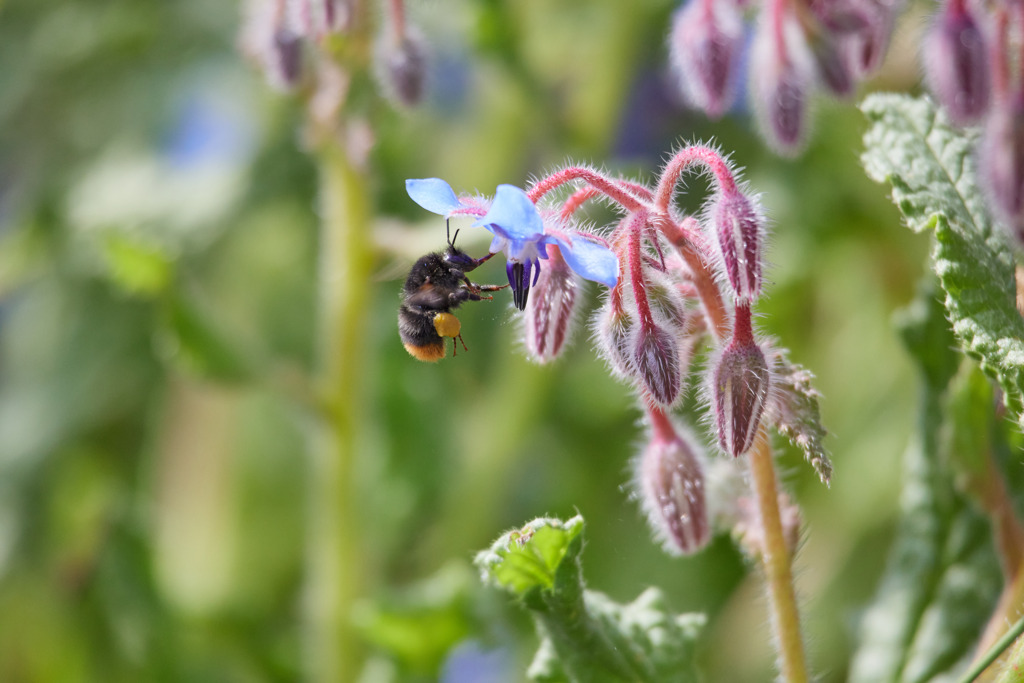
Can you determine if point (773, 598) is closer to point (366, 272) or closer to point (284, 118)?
point (366, 272)

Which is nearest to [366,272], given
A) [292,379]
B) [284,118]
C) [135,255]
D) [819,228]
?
[292,379]

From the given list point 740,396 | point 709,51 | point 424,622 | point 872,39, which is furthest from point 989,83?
point 424,622

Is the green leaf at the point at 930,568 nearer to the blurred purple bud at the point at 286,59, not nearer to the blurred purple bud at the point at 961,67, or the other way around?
the blurred purple bud at the point at 961,67

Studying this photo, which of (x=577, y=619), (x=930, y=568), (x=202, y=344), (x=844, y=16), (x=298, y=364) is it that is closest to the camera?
(x=577, y=619)

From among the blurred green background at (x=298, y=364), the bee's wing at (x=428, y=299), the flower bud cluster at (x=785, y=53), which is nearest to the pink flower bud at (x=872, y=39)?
the flower bud cluster at (x=785, y=53)

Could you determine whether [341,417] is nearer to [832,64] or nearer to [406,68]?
[406,68]

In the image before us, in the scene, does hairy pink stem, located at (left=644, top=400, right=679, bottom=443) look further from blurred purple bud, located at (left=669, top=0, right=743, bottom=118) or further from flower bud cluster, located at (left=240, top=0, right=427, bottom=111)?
flower bud cluster, located at (left=240, top=0, right=427, bottom=111)

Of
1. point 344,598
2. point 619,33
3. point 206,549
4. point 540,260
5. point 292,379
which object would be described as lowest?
point 540,260

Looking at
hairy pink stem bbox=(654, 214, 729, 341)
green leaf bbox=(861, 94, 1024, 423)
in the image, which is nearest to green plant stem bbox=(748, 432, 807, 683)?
hairy pink stem bbox=(654, 214, 729, 341)
